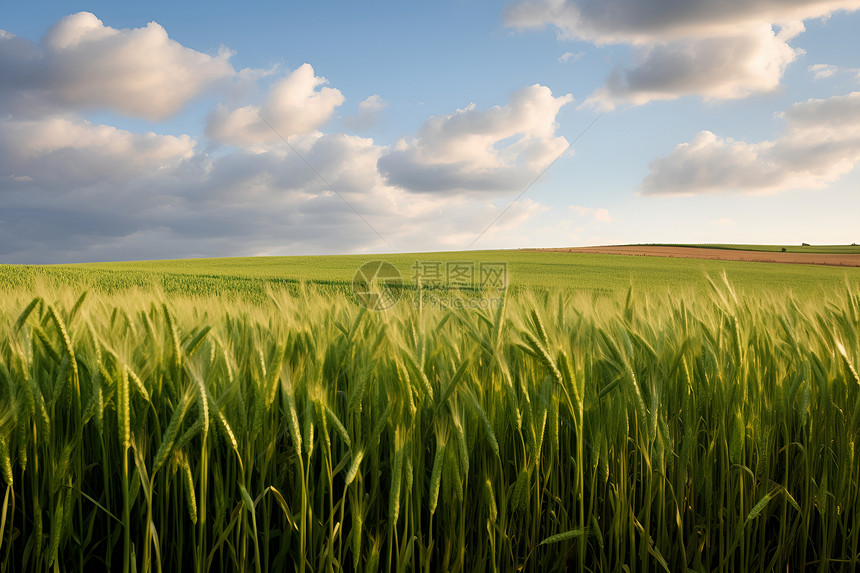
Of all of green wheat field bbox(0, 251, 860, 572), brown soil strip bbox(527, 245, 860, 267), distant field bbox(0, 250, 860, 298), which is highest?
brown soil strip bbox(527, 245, 860, 267)

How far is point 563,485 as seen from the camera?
1349 millimetres

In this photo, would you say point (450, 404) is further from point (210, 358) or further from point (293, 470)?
point (210, 358)

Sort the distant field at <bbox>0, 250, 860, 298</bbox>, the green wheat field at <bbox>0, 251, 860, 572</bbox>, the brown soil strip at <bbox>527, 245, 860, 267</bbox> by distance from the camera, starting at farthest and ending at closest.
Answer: the brown soil strip at <bbox>527, 245, 860, 267</bbox> → the distant field at <bbox>0, 250, 860, 298</bbox> → the green wheat field at <bbox>0, 251, 860, 572</bbox>

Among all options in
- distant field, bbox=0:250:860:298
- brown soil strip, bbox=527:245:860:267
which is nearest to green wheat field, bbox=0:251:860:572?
distant field, bbox=0:250:860:298

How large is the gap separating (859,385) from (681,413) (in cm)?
54

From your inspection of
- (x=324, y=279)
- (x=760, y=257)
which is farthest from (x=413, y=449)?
(x=760, y=257)

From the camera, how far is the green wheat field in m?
1.17

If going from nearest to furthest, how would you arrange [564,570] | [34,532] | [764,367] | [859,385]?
[34,532] → [564,570] → [859,385] → [764,367]

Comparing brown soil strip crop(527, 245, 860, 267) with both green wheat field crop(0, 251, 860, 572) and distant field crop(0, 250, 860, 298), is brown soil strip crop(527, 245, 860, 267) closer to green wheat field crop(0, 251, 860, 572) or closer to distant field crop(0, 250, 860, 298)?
distant field crop(0, 250, 860, 298)

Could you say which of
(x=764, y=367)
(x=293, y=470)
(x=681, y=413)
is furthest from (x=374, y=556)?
(x=764, y=367)

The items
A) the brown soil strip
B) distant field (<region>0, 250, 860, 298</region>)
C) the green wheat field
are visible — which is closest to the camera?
the green wheat field

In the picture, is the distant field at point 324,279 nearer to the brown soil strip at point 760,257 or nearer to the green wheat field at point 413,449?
the green wheat field at point 413,449

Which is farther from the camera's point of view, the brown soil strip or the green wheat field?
the brown soil strip

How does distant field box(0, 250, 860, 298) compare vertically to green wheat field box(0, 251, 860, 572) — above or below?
above
